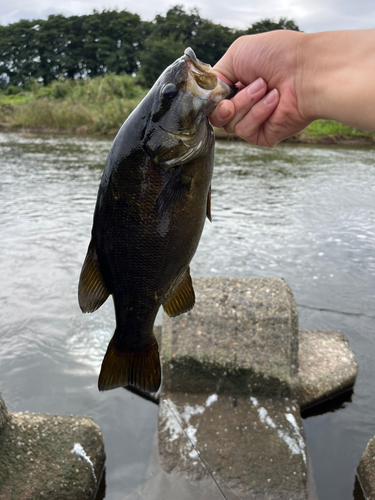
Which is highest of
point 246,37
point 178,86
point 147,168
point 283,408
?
point 246,37

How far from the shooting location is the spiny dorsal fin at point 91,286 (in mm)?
1860

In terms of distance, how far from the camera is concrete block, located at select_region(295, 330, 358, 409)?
4172 millimetres

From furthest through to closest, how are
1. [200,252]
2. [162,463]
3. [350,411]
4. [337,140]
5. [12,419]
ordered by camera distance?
[337,140] < [200,252] < [350,411] < [162,463] < [12,419]

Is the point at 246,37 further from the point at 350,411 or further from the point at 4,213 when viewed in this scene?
the point at 4,213

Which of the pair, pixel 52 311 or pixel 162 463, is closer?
pixel 162 463

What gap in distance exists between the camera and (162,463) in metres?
3.39

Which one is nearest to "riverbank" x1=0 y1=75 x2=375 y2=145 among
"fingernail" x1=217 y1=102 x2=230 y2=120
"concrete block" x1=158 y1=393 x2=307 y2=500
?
"concrete block" x1=158 y1=393 x2=307 y2=500

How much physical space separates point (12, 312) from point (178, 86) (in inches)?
199

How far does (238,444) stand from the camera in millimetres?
3414

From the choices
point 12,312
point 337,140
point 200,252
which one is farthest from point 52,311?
point 337,140

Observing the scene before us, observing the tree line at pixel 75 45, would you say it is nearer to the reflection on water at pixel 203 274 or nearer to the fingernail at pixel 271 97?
the reflection on water at pixel 203 274

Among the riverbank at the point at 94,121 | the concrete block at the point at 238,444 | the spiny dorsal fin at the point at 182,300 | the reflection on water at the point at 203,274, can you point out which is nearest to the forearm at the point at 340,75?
the spiny dorsal fin at the point at 182,300

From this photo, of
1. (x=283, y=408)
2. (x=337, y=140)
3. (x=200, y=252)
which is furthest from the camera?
(x=337, y=140)

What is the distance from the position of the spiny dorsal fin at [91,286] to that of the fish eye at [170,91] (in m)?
0.67
